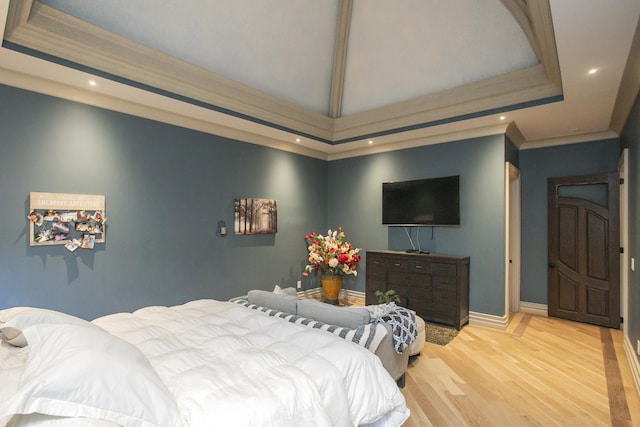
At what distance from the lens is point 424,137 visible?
4945mm

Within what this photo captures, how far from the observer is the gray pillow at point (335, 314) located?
89.7 inches

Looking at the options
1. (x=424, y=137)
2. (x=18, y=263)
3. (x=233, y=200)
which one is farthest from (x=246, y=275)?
(x=424, y=137)

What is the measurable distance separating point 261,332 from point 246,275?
2.86 m

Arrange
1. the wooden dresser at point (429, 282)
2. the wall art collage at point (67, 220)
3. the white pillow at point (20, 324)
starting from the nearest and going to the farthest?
the white pillow at point (20, 324) → the wall art collage at point (67, 220) → the wooden dresser at point (429, 282)

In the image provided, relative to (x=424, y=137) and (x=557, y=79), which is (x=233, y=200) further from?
(x=557, y=79)

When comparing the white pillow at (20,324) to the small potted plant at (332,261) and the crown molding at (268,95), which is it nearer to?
the crown molding at (268,95)

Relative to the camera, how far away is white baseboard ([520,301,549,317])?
4884 millimetres

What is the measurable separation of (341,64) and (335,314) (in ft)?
12.9

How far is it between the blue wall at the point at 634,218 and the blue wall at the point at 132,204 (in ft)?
13.6

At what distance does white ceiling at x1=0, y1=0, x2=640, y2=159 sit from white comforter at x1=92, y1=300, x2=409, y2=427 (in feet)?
7.82

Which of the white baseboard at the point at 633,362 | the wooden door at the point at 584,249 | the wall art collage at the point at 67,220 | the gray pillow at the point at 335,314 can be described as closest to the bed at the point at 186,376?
the gray pillow at the point at 335,314

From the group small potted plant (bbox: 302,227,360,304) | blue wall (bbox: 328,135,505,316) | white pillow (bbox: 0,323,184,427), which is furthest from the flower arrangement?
white pillow (bbox: 0,323,184,427)

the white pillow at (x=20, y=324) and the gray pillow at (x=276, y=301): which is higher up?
the white pillow at (x=20, y=324)

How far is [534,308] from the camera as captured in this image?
16.3 feet
